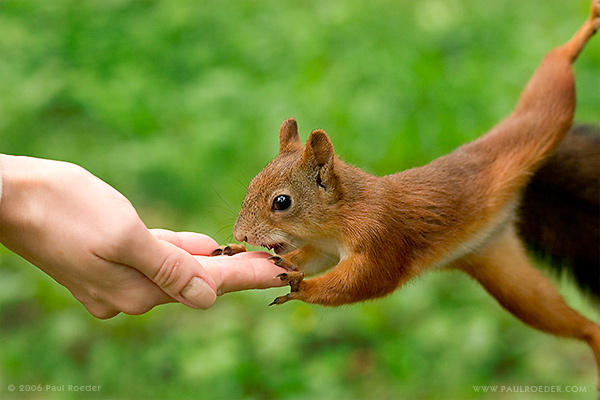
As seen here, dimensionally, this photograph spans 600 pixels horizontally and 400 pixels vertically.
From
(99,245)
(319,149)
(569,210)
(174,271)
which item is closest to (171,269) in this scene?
(174,271)

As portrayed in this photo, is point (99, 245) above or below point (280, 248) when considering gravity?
above

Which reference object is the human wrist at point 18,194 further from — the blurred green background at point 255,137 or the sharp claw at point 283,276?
the blurred green background at point 255,137

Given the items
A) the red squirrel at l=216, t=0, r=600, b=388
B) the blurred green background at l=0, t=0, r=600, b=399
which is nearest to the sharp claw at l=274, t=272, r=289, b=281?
the red squirrel at l=216, t=0, r=600, b=388

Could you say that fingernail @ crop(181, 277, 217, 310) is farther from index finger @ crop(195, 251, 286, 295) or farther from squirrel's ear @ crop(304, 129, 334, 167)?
squirrel's ear @ crop(304, 129, 334, 167)

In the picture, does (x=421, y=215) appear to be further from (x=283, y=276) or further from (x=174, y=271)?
(x=174, y=271)

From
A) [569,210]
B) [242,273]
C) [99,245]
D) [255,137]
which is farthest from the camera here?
[255,137]

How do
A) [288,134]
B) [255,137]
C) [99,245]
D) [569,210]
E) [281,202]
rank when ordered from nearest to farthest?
[99,245] → [281,202] → [288,134] → [569,210] → [255,137]
